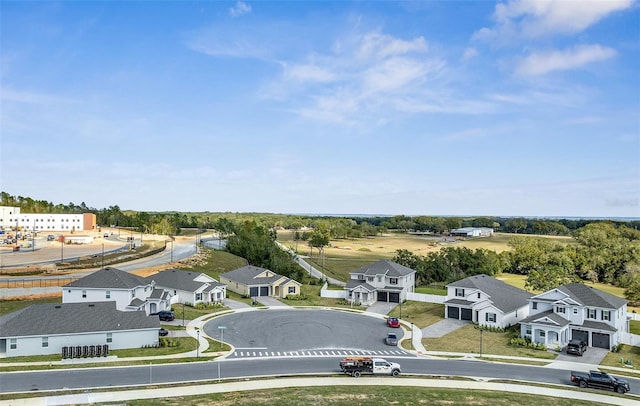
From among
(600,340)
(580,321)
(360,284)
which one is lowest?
(600,340)

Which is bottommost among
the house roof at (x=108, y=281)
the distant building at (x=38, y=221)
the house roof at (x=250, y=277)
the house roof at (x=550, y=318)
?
the house roof at (x=550, y=318)

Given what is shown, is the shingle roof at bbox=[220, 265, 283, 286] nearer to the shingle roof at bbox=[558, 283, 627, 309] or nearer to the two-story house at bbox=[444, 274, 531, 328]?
the two-story house at bbox=[444, 274, 531, 328]

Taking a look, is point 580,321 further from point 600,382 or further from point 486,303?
point 600,382

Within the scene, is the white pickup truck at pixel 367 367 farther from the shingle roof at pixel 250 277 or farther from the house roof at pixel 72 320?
the shingle roof at pixel 250 277

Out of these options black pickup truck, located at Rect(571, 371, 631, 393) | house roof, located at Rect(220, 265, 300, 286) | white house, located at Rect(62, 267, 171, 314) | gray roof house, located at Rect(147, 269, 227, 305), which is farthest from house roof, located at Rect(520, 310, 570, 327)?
white house, located at Rect(62, 267, 171, 314)

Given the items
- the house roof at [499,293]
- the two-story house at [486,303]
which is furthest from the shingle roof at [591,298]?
the two-story house at [486,303]

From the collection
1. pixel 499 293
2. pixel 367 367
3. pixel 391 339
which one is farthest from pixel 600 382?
pixel 499 293

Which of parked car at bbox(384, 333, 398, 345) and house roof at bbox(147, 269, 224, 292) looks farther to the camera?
house roof at bbox(147, 269, 224, 292)
